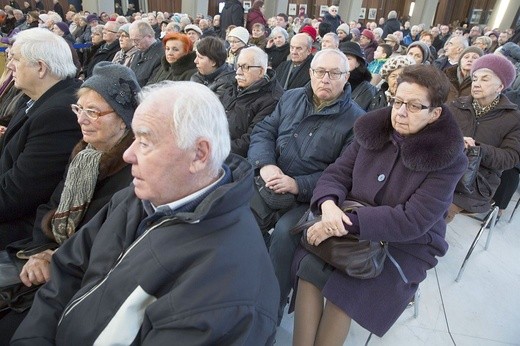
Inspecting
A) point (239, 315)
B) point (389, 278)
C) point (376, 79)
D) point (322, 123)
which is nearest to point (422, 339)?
point (389, 278)

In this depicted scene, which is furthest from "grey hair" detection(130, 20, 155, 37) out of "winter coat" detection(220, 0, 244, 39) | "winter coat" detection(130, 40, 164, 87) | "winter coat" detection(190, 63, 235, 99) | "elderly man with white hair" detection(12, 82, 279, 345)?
"winter coat" detection(220, 0, 244, 39)

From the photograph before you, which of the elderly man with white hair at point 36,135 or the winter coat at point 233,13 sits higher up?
the winter coat at point 233,13

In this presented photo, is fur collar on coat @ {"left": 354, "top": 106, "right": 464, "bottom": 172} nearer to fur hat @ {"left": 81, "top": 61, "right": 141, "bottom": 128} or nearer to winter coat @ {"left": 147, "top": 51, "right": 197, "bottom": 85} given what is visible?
fur hat @ {"left": 81, "top": 61, "right": 141, "bottom": 128}

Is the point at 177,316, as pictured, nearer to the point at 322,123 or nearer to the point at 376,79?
the point at 322,123

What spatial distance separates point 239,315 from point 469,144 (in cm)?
186

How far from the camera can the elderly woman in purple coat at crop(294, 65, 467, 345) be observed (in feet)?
4.75

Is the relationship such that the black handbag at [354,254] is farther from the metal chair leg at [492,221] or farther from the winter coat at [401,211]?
the metal chair leg at [492,221]

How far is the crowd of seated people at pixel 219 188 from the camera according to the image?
35.8 inches

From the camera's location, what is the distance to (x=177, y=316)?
83cm

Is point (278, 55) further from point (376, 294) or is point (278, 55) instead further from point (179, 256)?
point (179, 256)

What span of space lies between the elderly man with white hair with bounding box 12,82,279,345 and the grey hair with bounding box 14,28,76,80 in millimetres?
1020

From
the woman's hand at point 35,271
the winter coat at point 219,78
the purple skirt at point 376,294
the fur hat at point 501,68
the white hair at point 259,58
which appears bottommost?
the purple skirt at point 376,294

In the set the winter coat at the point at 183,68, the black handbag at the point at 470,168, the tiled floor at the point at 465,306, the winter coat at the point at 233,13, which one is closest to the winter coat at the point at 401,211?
the tiled floor at the point at 465,306

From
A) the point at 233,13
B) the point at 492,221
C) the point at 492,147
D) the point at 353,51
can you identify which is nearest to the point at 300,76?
the point at 353,51
